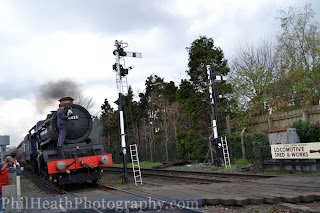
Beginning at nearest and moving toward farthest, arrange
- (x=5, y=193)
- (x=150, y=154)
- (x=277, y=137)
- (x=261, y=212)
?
(x=261, y=212) → (x=5, y=193) → (x=277, y=137) → (x=150, y=154)

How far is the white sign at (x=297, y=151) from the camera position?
32.9 feet

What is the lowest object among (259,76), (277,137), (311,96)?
(277,137)

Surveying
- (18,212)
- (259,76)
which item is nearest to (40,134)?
(18,212)

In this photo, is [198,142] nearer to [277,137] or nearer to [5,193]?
[277,137]

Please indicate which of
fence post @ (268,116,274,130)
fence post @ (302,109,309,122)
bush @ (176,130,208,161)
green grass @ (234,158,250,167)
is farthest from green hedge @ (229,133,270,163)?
bush @ (176,130,208,161)

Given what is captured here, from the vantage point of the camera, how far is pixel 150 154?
96.3 ft

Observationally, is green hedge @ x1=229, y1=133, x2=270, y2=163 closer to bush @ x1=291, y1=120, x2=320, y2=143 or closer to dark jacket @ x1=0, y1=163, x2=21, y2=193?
bush @ x1=291, y1=120, x2=320, y2=143

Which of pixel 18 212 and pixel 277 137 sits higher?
pixel 277 137

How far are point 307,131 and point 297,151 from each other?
2208 mm

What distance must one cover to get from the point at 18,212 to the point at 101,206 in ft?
6.37

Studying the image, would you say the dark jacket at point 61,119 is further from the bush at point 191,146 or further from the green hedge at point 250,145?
the bush at point 191,146

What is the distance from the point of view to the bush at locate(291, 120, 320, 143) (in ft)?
40.1

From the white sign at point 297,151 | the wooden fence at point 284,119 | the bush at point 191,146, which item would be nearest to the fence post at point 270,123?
the wooden fence at point 284,119

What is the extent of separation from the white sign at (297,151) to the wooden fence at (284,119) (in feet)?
9.68
